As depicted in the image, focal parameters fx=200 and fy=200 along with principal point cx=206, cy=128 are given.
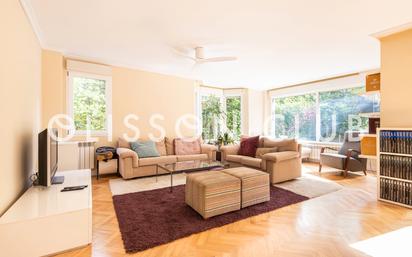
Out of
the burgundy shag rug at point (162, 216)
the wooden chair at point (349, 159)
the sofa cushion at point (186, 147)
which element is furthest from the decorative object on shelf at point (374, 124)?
the sofa cushion at point (186, 147)

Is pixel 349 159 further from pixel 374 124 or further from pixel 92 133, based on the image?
pixel 92 133

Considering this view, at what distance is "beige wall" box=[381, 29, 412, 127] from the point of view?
2645 mm

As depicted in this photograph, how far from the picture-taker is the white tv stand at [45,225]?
149 cm

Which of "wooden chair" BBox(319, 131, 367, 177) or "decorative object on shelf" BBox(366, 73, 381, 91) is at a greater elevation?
"decorative object on shelf" BBox(366, 73, 381, 91)

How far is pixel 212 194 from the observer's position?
229cm

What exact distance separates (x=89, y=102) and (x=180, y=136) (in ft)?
7.49

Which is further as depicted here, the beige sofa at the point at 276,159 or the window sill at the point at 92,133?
the window sill at the point at 92,133

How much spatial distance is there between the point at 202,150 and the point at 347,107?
12.7ft

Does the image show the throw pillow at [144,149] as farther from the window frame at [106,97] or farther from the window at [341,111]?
the window at [341,111]

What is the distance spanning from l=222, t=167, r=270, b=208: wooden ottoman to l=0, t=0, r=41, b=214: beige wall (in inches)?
89.7

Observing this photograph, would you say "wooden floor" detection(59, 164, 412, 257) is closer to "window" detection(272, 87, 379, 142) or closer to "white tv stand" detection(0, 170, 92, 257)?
"white tv stand" detection(0, 170, 92, 257)

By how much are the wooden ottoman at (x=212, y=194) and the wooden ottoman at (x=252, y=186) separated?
0.10 m

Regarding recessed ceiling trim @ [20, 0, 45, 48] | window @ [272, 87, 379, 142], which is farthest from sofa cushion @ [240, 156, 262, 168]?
recessed ceiling trim @ [20, 0, 45, 48]

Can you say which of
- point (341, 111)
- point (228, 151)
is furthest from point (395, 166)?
point (341, 111)
